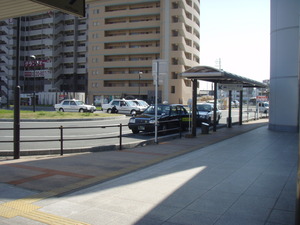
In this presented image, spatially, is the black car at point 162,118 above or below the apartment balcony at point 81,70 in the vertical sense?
below

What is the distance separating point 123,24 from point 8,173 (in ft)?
215

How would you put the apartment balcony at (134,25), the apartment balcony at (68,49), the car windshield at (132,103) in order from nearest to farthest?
the car windshield at (132,103), the apartment balcony at (134,25), the apartment balcony at (68,49)

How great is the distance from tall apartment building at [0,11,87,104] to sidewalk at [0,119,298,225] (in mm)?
70557

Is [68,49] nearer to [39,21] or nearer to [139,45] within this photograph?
[39,21]

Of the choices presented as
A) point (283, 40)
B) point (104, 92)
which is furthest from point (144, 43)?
point (283, 40)

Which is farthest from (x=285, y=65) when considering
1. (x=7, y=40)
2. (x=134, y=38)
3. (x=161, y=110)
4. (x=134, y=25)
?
(x=7, y=40)

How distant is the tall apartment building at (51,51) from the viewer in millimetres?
76875

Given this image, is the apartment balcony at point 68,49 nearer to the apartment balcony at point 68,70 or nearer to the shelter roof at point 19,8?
the apartment balcony at point 68,70

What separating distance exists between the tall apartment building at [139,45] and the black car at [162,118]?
45.5m

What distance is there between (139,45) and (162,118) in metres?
55.8

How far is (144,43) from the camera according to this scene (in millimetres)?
69812

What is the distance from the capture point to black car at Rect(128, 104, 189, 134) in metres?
15.9

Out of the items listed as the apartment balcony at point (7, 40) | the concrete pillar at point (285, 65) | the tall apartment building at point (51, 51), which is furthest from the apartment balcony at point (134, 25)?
the concrete pillar at point (285, 65)

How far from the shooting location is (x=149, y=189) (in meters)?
6.14
